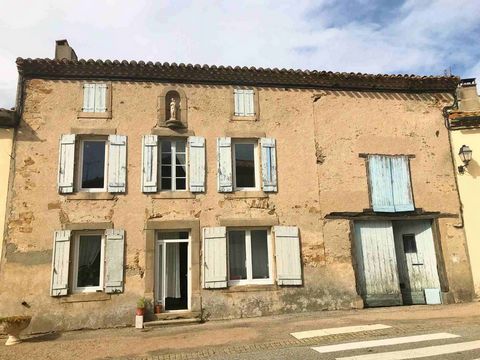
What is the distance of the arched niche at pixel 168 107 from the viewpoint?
941 cm

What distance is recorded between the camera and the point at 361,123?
403 inches

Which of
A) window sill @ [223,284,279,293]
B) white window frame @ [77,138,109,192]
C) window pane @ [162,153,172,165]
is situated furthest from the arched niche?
window sill @ [223,284,279,293]

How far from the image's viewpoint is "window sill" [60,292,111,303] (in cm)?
829

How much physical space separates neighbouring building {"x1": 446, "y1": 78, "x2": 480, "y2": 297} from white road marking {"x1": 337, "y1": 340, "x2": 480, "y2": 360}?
487 centimetres

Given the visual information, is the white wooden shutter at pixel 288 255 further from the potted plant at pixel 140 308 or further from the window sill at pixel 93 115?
the window sill at pixel 93 115

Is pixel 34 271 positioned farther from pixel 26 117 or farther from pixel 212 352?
pixel 212 352

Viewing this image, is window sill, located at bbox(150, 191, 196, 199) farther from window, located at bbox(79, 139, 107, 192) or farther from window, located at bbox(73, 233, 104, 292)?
window, located at bbox(73, 233, 104, 292)

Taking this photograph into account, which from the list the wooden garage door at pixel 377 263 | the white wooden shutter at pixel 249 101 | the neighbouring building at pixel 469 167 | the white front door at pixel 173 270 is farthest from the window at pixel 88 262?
the neighbouring building at pixel 469 167

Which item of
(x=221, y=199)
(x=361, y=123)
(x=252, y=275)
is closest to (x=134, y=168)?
(x=221, y=199)

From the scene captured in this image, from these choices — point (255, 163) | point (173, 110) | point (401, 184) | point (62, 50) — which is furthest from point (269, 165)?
point (62, 50)

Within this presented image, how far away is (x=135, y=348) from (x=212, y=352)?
143 cm

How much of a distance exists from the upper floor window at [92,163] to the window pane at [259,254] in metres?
3.33

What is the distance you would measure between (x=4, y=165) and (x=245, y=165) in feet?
18.1

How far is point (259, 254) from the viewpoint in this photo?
370 inches
